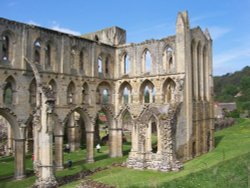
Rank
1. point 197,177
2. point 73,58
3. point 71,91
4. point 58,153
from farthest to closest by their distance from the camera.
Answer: point 73,58
point 71,91
point 58,153
point 197,177

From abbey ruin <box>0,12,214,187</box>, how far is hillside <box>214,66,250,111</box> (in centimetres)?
4627

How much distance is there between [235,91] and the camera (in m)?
115

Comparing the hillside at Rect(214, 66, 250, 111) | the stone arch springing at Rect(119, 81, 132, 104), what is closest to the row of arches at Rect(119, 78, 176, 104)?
the stone arch springing at Rect(119, 81, 132, 104)

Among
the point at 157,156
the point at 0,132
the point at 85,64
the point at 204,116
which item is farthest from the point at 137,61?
the point at 0,132

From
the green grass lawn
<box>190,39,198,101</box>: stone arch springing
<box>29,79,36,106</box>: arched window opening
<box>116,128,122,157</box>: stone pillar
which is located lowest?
the green grass lawn

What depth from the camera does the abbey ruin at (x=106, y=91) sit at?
21625 millimetres

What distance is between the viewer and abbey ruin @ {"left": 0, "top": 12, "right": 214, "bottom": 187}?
2162 cm

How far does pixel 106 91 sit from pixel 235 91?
95093 millimetres

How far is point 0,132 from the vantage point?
34.6 metres

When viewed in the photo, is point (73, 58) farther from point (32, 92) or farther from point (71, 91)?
point (32, 92)

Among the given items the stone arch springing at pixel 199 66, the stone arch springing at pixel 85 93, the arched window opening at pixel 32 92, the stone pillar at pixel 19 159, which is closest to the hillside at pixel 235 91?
the stone arch springing at pixel 199 66

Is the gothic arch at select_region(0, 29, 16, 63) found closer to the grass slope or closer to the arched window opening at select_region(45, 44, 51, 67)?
the arched window opening at select_region(45, 44, 51, 67)

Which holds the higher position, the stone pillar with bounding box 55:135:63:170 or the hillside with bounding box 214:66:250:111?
the hillside with bounding box 214:66:250:111

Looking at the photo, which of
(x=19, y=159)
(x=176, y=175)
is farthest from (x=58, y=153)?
(x=176, y=175)
